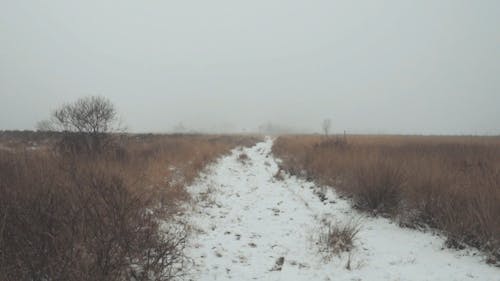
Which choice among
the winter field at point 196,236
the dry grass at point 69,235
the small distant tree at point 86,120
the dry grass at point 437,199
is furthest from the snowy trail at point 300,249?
the small distant tree at point 86,120

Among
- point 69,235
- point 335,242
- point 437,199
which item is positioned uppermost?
point 69,235

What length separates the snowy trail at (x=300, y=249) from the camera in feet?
8.48

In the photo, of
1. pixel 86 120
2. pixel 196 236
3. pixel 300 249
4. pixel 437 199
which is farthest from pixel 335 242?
pixel 86 120

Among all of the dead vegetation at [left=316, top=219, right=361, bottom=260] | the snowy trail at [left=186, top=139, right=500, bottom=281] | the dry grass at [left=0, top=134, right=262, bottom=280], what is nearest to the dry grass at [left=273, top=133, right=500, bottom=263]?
the snowy trail at [left=186, top=139, right=500, bottom=281]

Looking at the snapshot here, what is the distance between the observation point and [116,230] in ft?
6.97

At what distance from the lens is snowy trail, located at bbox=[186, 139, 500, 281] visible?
258 cm

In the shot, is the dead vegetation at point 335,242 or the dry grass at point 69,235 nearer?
the dry grass at point 69,235

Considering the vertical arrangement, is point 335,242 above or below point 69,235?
below

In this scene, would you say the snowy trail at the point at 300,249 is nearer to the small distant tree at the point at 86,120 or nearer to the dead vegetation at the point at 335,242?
→ the dead vegetation at the point at 335,242

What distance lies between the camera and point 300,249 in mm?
3188

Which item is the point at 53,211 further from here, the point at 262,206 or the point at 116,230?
the point at 262,206

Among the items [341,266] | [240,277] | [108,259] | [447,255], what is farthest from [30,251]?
[447,255]

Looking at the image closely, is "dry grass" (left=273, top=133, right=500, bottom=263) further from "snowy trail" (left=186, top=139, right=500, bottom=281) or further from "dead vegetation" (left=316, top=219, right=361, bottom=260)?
"dead vegetation" (left=316, top=219, right=361, bottom=260)

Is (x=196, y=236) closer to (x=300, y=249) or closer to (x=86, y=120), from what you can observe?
(x=300, y=249)
